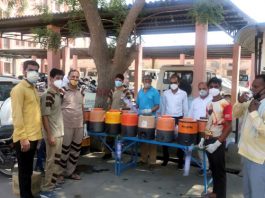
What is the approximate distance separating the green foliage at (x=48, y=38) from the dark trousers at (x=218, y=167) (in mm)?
5249

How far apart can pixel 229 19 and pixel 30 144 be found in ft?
27.5

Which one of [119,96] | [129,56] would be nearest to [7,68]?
[129,56]

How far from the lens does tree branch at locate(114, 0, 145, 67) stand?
6.88 m

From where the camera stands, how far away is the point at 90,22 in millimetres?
7195

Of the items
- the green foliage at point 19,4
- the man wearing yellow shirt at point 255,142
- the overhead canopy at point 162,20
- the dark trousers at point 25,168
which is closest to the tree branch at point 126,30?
the overhead canopy at point 162,20

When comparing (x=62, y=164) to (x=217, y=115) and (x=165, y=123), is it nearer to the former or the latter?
(x=165, y=123)

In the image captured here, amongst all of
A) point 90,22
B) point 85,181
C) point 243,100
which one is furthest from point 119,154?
point 90,22

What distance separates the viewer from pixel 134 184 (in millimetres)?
5547

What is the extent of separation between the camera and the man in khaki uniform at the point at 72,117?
210 inches

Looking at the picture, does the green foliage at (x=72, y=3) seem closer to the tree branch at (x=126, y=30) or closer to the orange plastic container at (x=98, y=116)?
the tree branch at (x=126, y=30)

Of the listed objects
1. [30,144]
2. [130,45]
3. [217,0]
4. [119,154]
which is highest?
[217,0]

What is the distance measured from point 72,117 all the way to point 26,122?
3.76 feet

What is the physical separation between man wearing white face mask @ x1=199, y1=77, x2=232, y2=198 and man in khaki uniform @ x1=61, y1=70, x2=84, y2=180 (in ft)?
6.50

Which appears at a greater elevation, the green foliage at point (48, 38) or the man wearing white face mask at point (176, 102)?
the green foliage at point (48, 38)
